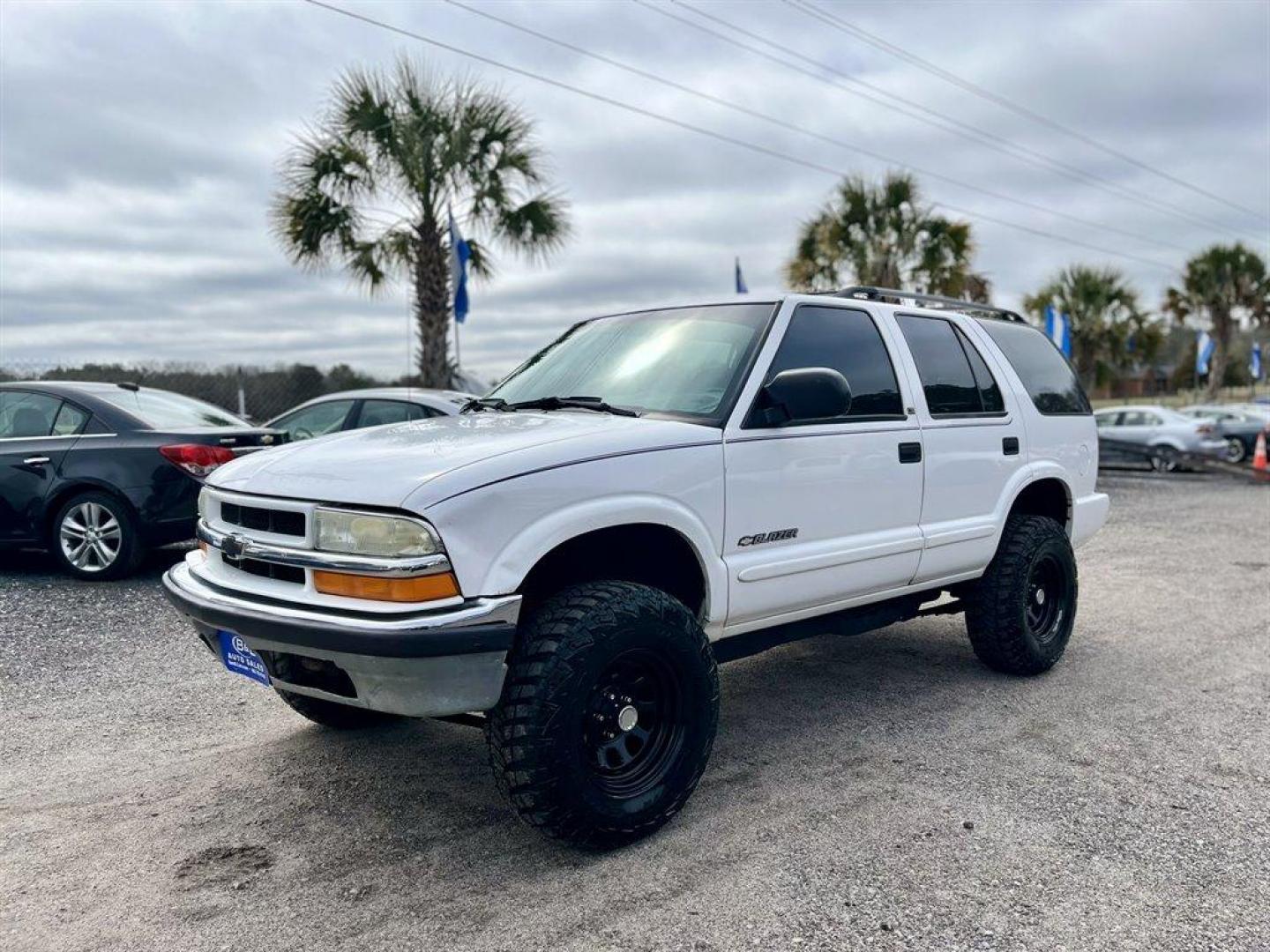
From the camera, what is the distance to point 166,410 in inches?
304

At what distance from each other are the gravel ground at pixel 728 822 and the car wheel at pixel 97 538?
1.64 m

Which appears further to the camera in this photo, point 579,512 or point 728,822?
point 728,822

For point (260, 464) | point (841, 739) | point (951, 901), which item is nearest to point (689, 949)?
point (951, 901)

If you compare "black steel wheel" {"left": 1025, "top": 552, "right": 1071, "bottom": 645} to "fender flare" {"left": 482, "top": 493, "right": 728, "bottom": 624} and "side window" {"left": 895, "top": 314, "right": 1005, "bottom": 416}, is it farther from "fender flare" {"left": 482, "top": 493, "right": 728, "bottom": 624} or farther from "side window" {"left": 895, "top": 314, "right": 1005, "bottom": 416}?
"fender flare" {"left": 482, "top": 493, "right": 728, "bottom": 624}

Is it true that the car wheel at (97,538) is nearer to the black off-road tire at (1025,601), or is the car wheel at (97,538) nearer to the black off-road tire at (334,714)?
the black off-road tire at (334,714)

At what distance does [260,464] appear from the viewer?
3416 millimetres

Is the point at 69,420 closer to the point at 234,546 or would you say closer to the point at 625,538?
the point at 234,546

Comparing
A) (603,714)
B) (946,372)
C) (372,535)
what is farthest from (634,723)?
(946,372)

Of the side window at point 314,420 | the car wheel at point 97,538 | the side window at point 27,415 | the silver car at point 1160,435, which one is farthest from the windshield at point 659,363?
the silver car at point 1160,435

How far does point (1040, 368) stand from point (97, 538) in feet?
21.0

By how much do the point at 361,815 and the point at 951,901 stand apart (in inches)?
76.9

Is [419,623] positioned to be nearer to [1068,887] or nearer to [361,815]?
[361,815]

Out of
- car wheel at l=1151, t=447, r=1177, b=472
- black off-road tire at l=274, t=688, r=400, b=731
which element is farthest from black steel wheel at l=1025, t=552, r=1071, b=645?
car wheel at l=1151, t=447, r=1177, b=472

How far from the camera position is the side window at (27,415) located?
744 cm
